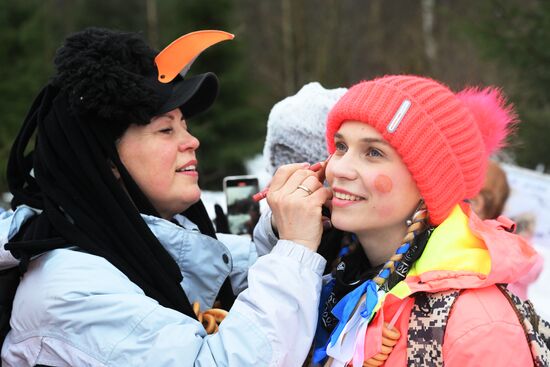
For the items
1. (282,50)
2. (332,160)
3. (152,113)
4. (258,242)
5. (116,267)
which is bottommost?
(282,50)

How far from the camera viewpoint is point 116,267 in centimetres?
161

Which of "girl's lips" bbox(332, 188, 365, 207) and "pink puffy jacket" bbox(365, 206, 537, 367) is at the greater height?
"girl's lips" bbox(332, 188, 365, 207)

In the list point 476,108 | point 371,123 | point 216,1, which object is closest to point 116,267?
point 371,123

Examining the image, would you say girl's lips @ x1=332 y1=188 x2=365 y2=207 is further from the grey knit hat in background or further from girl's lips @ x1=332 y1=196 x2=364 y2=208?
the grey knit hat in background

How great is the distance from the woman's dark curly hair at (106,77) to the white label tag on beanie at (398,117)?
2.37 ft

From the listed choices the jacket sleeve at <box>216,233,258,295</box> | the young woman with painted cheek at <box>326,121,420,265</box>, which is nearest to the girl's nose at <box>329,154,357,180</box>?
the young woman with painted cheek at <box>326,121,420,265</box>

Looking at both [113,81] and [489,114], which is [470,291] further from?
[113,81]

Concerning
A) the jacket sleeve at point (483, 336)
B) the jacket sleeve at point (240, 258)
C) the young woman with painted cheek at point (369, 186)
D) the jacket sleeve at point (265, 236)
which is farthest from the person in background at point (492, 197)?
the jacket sleeve at point (483, 336)

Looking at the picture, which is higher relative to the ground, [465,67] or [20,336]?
[20,336]

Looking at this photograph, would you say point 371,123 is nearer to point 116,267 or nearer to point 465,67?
point 116,267

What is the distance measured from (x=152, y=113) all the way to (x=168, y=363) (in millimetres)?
768

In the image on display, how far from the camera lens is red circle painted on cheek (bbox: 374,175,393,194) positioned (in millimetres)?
1576

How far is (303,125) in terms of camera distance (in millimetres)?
2453

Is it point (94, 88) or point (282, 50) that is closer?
point (94, 88)
